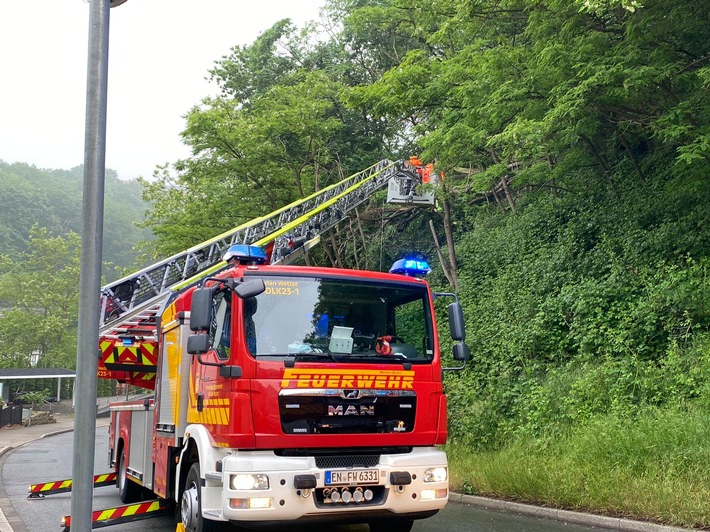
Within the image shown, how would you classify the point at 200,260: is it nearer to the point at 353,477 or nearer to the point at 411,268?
the point at 411,268

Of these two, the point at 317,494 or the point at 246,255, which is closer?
the point at 317,494

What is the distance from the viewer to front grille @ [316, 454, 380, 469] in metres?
6.14

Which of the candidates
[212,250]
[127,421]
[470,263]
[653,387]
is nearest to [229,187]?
[212,250]

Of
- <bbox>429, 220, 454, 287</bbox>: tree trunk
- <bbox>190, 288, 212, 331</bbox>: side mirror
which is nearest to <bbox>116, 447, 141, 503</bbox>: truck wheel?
A: <bbox>190, 288, 212, 331</bbox>: side mirror

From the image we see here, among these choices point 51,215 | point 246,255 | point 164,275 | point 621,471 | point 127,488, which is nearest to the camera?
point 246,255

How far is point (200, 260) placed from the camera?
1934cm

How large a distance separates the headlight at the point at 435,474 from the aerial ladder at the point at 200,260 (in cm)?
469

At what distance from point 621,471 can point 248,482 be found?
4.94 meters

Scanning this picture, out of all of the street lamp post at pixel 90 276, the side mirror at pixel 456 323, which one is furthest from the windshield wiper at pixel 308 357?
the street lamp post at pixel 90 276

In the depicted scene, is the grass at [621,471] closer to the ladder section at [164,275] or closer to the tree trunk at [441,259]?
the ladder section at [164,275]

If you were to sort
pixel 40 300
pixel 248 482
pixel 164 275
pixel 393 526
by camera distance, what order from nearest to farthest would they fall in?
pixel 248 482 < pixel 393 526 < pixel 164 275 < pixel 40 300

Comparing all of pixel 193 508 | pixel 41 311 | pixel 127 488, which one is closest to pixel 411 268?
pixel 193 508

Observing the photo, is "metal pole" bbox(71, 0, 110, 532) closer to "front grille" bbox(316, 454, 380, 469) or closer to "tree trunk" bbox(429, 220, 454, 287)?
"front grille" bbox(316, 454, 380, 469)

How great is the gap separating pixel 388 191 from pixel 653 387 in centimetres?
1620
